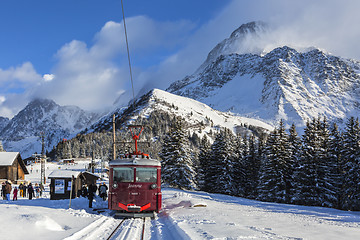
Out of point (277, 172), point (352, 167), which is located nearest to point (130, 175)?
point (277, 172)

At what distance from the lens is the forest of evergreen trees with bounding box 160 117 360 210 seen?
108 feet

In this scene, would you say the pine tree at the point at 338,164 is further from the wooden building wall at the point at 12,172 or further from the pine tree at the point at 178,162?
the wooden building wall at the point at 12,172

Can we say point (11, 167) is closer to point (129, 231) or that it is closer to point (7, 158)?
point (7, 158)

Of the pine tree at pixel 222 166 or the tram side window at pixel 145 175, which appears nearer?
the tram side window at pixel 145 175

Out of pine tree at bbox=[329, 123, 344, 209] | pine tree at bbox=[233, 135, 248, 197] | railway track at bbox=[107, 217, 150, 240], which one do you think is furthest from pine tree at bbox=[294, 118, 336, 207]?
railway track at bbox=[107, 217, 150, 240]

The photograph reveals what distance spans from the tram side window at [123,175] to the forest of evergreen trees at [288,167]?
23.3 m

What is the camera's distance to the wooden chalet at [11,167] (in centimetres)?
5144

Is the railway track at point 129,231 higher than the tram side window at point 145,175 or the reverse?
the reverse

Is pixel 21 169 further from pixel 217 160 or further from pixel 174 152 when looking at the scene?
pixel 217 160

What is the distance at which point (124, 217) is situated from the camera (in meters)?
16.5

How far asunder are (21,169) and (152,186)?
49.4 m

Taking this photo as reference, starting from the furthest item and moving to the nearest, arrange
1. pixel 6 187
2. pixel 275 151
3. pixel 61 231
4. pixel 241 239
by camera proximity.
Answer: pixel 275 151 < pixel 6 187 < pixel 61 231 < pixel 241 239

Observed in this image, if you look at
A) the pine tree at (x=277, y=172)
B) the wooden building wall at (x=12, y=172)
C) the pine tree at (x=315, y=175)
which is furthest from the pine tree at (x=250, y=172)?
the wooden building wall at (x=12, y=172)

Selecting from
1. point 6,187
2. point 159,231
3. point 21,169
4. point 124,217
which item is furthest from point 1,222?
point 21,169
